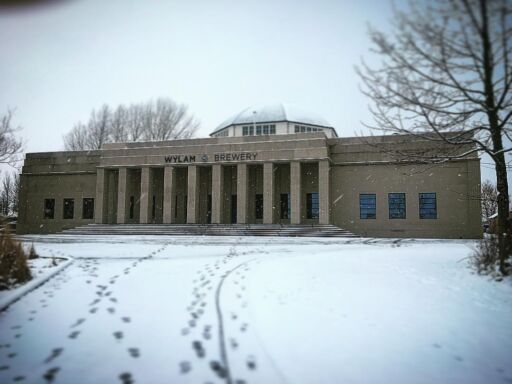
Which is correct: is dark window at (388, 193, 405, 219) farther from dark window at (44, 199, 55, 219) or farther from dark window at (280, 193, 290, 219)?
dark window at (44, 199, 55, 219)

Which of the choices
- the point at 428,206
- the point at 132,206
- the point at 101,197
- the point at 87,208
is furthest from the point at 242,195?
the point at 87,208

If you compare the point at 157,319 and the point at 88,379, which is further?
the point at 157,319

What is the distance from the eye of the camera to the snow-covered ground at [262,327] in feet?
15.5

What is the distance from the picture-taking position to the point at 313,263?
Result: 432 inches

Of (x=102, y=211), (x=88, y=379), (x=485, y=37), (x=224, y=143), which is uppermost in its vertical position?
(x=224, y=143)

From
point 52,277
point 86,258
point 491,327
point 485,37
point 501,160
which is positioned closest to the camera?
point 491,327

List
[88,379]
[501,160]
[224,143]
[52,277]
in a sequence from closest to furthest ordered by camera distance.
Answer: [88,379], [52,277], [501,160], [224,143]

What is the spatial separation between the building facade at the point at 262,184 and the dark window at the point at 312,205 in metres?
0.08

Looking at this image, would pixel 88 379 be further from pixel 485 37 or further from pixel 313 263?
pixel 485 37

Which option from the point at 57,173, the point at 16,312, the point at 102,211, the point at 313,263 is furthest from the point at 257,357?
the point at 57,173

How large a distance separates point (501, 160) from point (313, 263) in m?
5.44

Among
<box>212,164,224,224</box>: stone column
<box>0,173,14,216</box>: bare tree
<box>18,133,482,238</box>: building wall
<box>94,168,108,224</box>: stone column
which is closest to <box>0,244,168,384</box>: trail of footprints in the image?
<box>212,164,224,224</box>: stone column

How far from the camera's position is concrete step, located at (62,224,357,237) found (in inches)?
1034

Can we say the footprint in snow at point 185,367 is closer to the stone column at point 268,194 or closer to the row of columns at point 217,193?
the row of columns at point 217,193
